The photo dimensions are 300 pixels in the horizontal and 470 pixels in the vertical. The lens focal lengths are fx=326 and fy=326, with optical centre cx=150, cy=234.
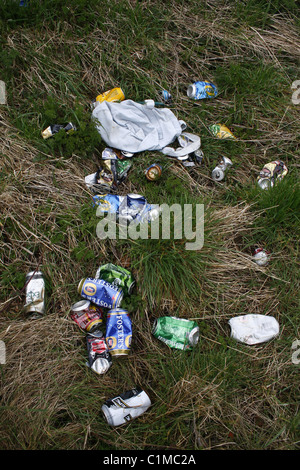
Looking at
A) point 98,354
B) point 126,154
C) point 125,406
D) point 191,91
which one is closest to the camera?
point 125,406

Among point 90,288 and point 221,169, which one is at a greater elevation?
point 221,169

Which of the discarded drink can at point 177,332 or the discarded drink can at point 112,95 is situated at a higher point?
the discarded drink can at point 112,95

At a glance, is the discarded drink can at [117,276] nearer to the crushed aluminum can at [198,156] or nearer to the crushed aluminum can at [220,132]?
the crushed aluminum can at [198,156]

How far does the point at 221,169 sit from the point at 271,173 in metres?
0.40

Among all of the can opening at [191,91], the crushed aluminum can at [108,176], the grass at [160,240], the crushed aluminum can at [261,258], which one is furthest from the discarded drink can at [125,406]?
the can opening at [191,91]

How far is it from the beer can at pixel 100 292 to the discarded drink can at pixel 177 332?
1.00ft

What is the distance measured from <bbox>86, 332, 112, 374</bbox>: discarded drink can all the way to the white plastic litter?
81 cm

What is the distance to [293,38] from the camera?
3125 millimetres

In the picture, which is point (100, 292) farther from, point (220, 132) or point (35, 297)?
point (220, 132)

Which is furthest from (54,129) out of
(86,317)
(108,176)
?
(86,317)

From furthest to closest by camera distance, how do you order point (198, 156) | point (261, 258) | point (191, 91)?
point (191, 91) → point (198, 156) → point (261, 258)

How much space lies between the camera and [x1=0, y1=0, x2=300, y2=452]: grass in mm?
1820

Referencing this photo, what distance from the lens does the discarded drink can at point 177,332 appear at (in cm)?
199

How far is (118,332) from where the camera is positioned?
1.96 metres
